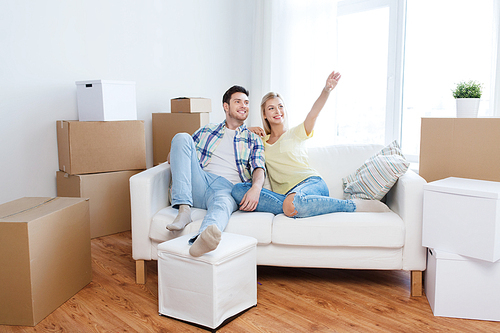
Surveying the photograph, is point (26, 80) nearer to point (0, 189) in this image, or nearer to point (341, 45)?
→ point (0, 189)

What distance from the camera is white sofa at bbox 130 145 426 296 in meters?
1.81

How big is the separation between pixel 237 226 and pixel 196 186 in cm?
38

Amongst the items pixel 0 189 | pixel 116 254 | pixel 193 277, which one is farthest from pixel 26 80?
pixel 193 277

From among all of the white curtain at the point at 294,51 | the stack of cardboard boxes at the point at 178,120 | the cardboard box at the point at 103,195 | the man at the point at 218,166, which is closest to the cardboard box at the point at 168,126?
the stack of cardboard boxes at the point at 178,120

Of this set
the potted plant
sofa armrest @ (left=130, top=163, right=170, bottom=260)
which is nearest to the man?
sofa armrest @ (left=130, top=163, right=170, bottom=260)

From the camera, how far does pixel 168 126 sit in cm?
318

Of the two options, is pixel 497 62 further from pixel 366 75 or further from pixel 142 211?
pixel 142 211

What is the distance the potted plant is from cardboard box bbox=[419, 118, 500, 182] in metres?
0.13

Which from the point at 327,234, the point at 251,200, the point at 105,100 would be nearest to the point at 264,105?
the point at 251,200

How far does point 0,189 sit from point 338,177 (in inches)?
83.0

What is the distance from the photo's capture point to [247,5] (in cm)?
396

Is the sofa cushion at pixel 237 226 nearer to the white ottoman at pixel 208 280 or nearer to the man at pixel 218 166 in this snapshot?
the man at pixel 218 166

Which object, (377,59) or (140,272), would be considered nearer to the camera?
(140,272)

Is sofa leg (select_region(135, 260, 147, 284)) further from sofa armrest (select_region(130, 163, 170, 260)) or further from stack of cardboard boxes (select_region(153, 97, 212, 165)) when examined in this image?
stack of cardboard boxes (select_region(153, 97, 212, 165))
